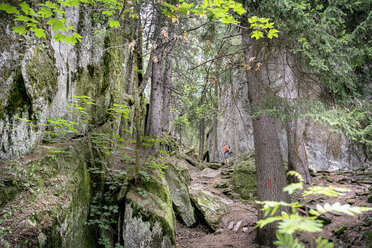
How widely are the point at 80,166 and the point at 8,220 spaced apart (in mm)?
1599

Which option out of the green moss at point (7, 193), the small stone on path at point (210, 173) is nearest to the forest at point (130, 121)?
the green moss at point (7, 193)

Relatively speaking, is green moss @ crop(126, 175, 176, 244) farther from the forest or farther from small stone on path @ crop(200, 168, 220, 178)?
small stone on path @ crop(200, 168, 220, 178)

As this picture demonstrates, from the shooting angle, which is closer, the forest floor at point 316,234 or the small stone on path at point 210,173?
the forest floor at point 316,234

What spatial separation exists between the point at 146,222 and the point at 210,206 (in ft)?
10.4

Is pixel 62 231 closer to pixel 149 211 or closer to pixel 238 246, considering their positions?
pixel 149 211

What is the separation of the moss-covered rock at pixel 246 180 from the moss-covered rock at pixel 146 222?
4587 millimetres

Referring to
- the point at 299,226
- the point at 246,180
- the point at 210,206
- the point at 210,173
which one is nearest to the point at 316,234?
the point at 210,206

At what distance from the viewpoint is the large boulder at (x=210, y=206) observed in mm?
6621

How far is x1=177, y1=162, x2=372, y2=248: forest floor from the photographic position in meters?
4.76

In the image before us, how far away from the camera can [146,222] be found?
4586mm

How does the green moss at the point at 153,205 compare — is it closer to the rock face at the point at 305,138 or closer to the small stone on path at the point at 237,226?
the small stone on path at the point at 237,226

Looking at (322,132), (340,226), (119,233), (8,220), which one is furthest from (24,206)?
(322,132)

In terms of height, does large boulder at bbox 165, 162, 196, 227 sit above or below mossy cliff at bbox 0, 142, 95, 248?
below

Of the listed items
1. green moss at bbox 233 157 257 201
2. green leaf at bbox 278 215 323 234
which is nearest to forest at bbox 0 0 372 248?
green moss at bbox 233 157 257 201
